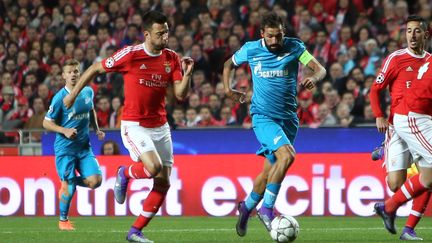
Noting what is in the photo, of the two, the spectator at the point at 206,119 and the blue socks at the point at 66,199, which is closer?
the blue socks at the point at 66,199

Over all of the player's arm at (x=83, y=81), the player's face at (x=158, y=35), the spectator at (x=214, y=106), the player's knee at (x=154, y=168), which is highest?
the player's face at (x=158, y=35)

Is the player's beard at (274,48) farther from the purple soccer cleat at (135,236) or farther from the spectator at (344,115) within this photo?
the spectator at (344,115)

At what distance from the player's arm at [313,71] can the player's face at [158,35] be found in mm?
1421

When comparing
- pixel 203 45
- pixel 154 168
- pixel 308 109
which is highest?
pixel 203 45

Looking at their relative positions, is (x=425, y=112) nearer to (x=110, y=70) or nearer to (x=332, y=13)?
(x=110, y=70)

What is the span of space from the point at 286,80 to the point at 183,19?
10.3 meters

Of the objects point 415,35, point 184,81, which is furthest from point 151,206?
point 415,35

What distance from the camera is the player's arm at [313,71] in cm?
1061

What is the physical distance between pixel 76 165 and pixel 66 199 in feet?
1.68

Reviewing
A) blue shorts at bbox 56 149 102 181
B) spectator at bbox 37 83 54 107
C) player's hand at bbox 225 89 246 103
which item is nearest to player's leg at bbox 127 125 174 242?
player's hand at bbox 225 89 246 103

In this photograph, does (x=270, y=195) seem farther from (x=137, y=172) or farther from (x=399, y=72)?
(x=399, y=72)

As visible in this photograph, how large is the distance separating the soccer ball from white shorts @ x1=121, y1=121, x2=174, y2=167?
1429mm

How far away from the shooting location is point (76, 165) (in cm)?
1423

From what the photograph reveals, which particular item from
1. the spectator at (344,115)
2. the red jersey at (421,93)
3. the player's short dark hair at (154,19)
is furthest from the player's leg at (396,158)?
the spectator at (344,115)
